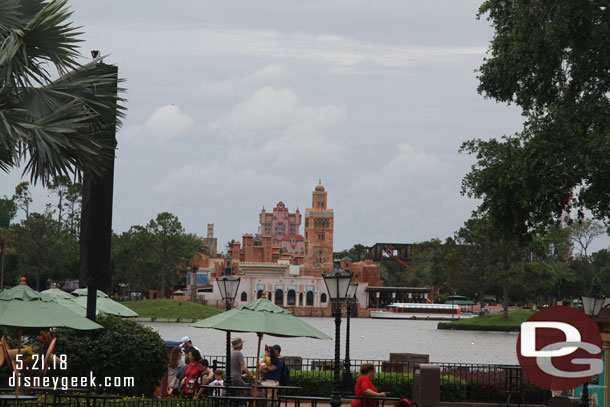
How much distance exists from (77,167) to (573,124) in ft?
40.0

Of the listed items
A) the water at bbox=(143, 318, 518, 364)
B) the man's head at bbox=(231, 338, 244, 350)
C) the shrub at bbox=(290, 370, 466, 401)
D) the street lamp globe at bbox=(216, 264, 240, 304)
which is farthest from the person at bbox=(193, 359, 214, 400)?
the water at bbox=(143, 318, 518, 364)

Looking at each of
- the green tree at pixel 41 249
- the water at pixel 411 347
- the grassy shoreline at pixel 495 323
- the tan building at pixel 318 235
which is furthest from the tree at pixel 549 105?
the tan building at pixel 318 235

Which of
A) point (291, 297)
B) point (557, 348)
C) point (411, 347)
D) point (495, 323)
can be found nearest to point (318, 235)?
point (291, 297)

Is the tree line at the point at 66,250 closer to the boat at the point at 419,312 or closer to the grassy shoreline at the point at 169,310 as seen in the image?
the grassy shoreline at the point at 169,310

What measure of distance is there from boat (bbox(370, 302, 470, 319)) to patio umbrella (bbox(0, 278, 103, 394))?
126561 mm

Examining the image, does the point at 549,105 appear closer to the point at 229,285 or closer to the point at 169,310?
the point at 229,285

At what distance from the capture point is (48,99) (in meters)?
13.8

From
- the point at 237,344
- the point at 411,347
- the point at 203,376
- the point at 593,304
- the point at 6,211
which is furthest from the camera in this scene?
the point at 6,211

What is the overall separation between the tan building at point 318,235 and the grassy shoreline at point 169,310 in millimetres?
71995

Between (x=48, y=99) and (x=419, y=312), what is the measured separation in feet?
426

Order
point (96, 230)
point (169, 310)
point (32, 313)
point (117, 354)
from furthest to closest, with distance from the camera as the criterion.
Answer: point (169, 310) < point (96, 230) < point (117, 354) < point (32, 313)

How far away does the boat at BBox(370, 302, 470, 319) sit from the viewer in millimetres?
137625

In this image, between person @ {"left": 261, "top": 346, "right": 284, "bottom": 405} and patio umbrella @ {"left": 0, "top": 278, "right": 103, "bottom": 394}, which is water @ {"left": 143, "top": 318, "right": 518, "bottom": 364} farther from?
patio umbrella @ {"left": 0, "top": 278, "right": 103, "bottom": 394}

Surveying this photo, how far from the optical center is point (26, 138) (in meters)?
12.6
